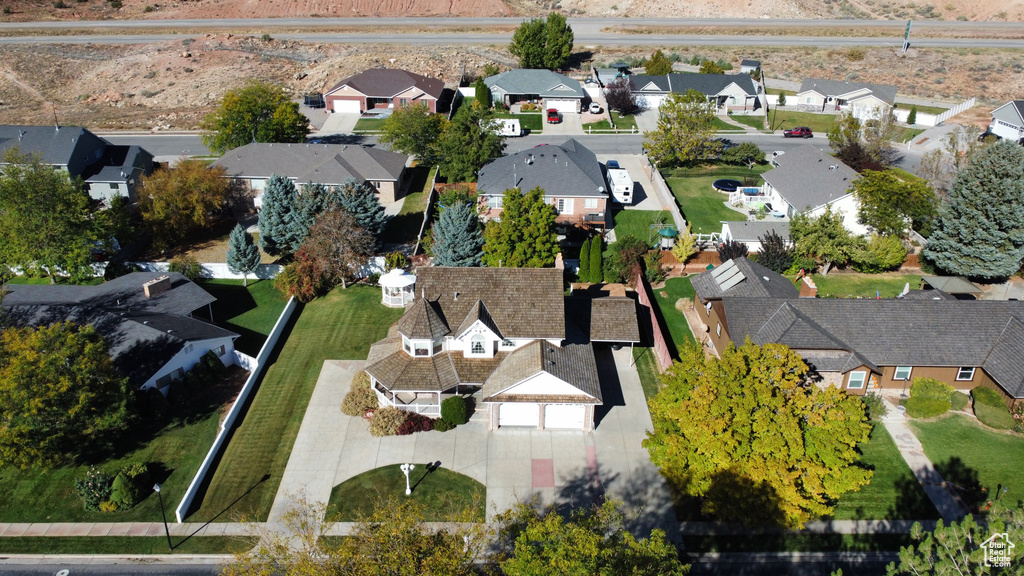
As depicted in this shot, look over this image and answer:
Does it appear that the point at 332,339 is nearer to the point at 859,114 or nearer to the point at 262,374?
the point at 262,374

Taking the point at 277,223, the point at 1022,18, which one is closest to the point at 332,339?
the point at 277,223

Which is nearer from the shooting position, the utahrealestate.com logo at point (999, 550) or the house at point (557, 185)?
the utahrealestate.com logo at point (999, 550)

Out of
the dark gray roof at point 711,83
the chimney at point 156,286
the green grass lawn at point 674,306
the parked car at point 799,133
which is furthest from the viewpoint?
the dark gray roof at point 711,83

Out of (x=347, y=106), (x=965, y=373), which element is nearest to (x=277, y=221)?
(x=347, y=106)

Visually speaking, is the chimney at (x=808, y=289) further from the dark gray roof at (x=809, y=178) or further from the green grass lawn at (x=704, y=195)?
the green grass lawn at (x=704, y=195)

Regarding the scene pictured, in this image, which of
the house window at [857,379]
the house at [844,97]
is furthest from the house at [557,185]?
the house at [844,97]

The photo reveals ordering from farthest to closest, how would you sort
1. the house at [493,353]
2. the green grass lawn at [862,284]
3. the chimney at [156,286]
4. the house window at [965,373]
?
the green grass lawn at [862,284] → the chimney at [156,286] → the house window at [965,373] → the house at [493,353]
